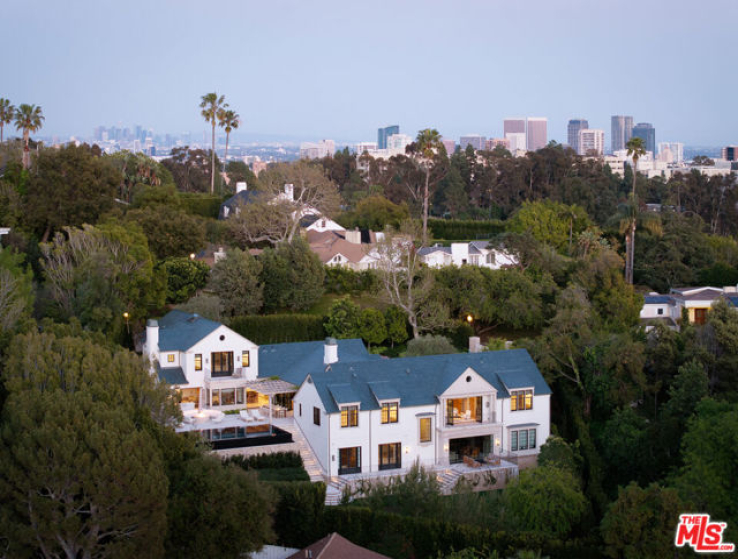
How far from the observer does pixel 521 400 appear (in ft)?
133

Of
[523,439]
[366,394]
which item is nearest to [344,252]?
[523,439]

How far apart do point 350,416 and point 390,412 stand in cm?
175

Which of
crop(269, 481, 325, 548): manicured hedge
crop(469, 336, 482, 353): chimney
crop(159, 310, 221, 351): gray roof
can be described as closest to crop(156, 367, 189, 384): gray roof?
crop(159, 310, 221, 351): gray roof

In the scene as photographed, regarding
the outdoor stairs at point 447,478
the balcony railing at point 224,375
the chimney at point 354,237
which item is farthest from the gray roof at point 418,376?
the chimney at point 354,237

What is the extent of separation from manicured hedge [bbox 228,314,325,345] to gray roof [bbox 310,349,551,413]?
30.8 ft

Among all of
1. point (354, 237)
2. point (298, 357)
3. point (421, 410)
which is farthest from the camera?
point (354, 237)

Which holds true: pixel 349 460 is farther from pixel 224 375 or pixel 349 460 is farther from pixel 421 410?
pixel 224 375

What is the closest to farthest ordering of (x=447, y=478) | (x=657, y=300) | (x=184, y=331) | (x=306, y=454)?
(x=447, y=478) → (x=306, y=454) → (x=184, y=331) → (x=657, y=300)

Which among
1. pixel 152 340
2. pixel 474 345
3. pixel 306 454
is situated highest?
pixel 152 340

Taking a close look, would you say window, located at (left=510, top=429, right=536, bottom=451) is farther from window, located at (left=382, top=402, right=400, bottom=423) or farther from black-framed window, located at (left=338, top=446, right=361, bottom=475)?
black-framed window, located at (left=338, top=446, right=361, bottom=475)

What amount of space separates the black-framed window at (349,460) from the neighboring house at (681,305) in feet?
73.6

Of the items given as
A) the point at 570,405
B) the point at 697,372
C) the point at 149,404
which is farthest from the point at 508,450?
the point at 149,404

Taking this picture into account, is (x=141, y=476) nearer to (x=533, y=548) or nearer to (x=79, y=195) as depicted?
(x=533, y=548)

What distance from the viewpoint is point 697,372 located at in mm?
39812
